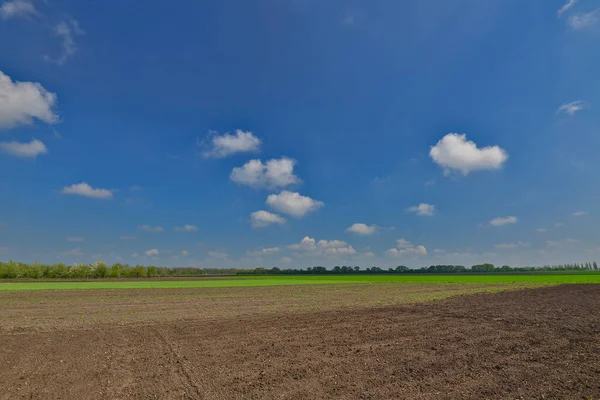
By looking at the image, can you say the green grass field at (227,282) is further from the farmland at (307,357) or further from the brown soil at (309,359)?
the brown soil at (309,359)

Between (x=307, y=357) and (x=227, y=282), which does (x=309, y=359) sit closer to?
(x=307, y=357)

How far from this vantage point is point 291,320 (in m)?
18.0

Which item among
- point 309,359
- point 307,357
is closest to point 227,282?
point 307,357

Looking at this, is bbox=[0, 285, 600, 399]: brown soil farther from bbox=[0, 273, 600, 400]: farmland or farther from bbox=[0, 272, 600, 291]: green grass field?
bbox=[0, 272, 600, 291]: green grass field

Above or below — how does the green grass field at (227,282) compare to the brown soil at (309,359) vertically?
below

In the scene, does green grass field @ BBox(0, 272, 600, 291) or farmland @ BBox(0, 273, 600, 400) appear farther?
green grass field @ BBox(0, 272, 600, 291)

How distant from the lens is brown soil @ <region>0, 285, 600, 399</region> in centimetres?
824

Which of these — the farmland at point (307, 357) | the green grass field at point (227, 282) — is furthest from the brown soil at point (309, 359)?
the green grass field at point (227, 282)

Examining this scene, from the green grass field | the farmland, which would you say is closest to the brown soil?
the farmland

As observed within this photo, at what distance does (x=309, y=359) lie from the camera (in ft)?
34.8

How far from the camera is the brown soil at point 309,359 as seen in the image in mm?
8242

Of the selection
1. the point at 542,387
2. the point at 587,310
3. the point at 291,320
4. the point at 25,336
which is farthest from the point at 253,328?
the point at 587,310

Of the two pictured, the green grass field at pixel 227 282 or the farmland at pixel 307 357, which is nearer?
the farmland at pixel 307 357

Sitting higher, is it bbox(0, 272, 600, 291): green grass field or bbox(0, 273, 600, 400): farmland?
bbox(0, 273, 600, 400): farmland
